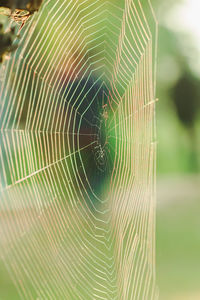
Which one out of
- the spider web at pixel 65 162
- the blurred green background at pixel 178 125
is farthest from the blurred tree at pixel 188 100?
the spider web at pixel 65 162

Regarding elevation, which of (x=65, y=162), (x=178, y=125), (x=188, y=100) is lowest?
(x=65, y=162)

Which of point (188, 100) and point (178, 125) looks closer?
point (178, 125)

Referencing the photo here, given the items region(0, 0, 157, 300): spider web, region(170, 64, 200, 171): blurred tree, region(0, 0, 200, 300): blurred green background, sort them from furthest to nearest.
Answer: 1. region(170, 64, 200, 171): blurred tree
2. region(0, 0, 200, 300): blurred green background
3. region(0, 0, 157, 300): spider web

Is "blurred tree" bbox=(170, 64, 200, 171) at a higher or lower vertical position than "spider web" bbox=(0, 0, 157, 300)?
higher

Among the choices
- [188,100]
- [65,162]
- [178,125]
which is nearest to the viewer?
[65,162]

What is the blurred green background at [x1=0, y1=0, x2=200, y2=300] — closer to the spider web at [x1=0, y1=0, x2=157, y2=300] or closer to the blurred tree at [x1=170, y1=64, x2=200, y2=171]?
the blurred tree at [x1=170, y1=64, x2=200, y2=171]

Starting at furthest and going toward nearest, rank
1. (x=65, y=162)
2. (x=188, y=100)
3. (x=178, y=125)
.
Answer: (x=188, y=100) < (x=178, y=125) < (x=65, y=162)

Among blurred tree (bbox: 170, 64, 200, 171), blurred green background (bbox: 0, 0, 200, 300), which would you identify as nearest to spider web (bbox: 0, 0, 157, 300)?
blurred green background (bbox: 0, 0, 200, 300)

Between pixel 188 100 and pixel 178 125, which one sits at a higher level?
pixel 188 100

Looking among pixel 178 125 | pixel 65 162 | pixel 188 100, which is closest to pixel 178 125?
pixel 178 125

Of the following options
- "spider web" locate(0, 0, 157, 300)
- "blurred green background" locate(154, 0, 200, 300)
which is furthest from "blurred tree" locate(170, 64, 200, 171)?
"spider web" locate(0, 0, 157, 300)

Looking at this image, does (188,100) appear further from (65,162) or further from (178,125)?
(65,162)

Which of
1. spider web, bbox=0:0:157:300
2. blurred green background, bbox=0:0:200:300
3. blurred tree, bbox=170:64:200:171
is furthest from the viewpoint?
blurred tree, bbox=170:64:200:171

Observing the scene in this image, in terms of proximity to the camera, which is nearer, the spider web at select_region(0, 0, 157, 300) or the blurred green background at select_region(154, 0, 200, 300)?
the spider web at select_region(0, 0, 157, 300)
